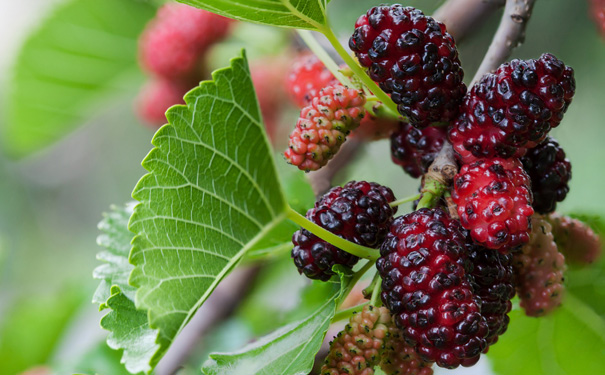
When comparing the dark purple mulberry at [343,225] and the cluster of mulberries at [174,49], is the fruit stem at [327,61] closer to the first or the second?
the dark purple mulberry at [343,225]

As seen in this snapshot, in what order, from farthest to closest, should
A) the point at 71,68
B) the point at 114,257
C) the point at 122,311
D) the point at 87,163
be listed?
the point at 87,163, the point at 71,68, the point at 114,257, the point at 122,311

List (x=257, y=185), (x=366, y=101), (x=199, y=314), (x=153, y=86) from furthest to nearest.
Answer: (x=153, y=86) → (x=199, y=314) → (x=366, y=101) → (x=257, y=185)

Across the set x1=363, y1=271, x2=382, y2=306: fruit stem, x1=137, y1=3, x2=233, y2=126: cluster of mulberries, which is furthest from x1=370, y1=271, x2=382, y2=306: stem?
x1=137, y1=3, x2=233, y2=126: cluster of mulberries

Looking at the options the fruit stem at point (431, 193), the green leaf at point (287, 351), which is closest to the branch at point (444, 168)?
the fruit stem at point (431, 193)

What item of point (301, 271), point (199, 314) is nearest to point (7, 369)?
point (199, 314)

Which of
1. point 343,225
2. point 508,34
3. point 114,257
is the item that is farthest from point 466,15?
point 114,257

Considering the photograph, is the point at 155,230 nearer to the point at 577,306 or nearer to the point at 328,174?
the point at 328,174

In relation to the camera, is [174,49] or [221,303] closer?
[221,303]

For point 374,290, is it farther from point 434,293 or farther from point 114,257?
point 114,257
